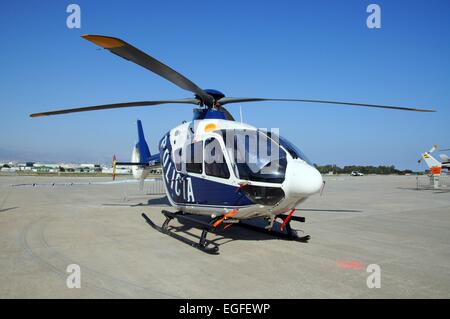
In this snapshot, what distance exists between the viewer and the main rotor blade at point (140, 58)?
432 centimetres

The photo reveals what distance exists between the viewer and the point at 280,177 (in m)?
5.66

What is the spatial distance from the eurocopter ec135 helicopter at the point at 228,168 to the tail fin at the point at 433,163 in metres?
23.1

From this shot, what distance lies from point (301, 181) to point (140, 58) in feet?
10.9

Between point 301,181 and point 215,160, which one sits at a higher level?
point 215,160

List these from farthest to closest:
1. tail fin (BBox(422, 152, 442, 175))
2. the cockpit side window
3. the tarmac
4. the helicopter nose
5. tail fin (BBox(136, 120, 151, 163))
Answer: tail fin (BBox(422, 152, 442, 175))
tail fin (BBox(136, 120, 151, 163))
the cockpit side window
the helicopter nose
the tarmac

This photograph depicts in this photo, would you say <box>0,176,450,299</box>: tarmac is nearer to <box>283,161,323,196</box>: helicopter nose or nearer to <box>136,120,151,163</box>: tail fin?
<box>283,161,323,196</box>: helicopter nose

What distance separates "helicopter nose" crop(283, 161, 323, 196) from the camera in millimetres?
5508

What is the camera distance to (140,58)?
507cm

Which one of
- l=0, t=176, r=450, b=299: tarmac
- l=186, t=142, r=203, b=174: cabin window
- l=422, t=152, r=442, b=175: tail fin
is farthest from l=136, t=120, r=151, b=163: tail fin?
l=422, t=152, r=442, b=175: tail fin

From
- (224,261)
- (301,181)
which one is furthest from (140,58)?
(224,261)

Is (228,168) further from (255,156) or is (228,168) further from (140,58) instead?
(140,58)

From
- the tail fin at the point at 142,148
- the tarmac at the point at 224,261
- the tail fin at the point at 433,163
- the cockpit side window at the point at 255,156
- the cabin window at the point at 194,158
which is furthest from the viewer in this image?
the tail fin at the point at 433,163

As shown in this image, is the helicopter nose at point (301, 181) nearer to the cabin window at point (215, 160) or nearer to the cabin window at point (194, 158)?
the cabin window at point (215, 160)

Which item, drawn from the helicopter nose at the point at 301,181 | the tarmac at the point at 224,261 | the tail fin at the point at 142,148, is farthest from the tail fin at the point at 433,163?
the helicopter nose at the point at 301,181
